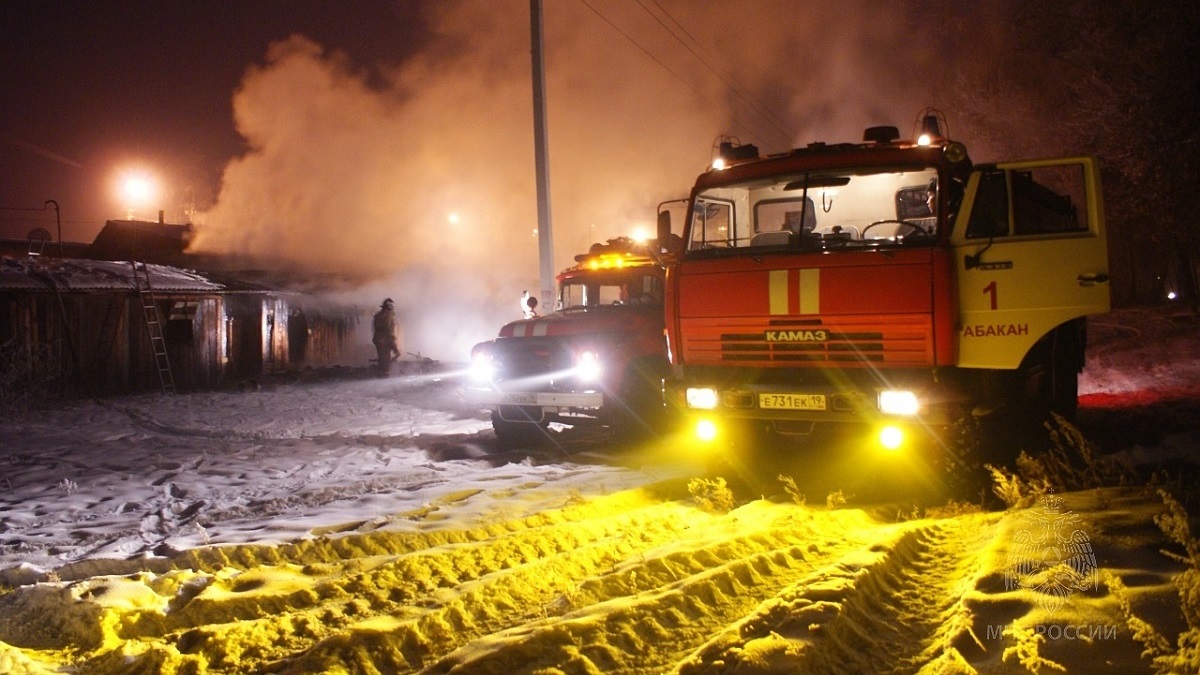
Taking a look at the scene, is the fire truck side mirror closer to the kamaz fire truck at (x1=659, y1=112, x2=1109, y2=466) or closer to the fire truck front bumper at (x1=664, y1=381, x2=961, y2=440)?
the kamaz fire truck at (x1=659, y1=112, x2=1109, y2=466)

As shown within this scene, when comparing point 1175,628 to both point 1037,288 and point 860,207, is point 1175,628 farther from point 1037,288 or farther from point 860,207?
point 860,207

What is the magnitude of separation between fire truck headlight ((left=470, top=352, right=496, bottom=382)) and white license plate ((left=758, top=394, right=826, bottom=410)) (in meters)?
4.35

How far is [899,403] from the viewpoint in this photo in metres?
5.62

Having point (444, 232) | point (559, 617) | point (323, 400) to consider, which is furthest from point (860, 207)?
point (444, 232)

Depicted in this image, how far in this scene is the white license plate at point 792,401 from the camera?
19.5ft

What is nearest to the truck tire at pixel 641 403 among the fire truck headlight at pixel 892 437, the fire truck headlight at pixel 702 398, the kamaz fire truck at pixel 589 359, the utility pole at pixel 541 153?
the kamaz fire truck at pixel 589 359

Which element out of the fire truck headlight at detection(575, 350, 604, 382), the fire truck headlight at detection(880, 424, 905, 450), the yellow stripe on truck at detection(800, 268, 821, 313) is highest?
the yellow stripe on truck at detection(800, 268, 821, 313)

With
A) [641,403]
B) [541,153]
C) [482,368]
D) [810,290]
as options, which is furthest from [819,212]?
[541,153]

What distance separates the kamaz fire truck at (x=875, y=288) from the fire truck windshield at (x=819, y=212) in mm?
15

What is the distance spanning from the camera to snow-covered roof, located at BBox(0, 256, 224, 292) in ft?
50.6

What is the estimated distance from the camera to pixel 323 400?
1510 cm

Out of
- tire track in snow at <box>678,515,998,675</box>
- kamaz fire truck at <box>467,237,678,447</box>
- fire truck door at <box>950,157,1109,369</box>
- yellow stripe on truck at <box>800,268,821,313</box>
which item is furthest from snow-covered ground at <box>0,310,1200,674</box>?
yellow stripe on truck at <box>800,268,821,313</box>

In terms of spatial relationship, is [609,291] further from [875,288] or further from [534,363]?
[875,288]

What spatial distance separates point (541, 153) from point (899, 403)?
954 cm
